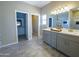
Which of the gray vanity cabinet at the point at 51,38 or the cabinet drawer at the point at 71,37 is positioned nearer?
the cabinet drawer at the point at 71,37

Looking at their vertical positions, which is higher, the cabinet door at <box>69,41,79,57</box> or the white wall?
the white wall

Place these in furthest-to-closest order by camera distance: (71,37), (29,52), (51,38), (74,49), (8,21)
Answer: (8,21) → (51,38) → (29,52) → (71,37) → (74,49)

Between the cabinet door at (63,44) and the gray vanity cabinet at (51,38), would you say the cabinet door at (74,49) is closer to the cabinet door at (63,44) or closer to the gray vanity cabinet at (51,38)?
the cabinet door at (63,44)

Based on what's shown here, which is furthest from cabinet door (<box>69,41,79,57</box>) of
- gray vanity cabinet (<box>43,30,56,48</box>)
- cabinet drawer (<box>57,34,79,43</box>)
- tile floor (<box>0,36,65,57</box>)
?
gray vanity cabinet (<box>43,30,56,48</box>)

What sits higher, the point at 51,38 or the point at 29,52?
the point at 51,38

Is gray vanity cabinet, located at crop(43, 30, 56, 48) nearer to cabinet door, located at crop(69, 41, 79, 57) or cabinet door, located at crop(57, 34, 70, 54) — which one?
cabinet door, located at crop(57, 34, 70, 54)

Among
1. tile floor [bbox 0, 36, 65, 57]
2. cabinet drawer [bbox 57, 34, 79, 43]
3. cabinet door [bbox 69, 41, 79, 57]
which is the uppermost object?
cabinet drawer [bbox 57, 34, 79, 43]

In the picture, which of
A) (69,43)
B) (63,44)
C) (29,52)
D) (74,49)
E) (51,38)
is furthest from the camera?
(51,38)

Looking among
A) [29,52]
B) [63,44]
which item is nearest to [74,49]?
[63,44]

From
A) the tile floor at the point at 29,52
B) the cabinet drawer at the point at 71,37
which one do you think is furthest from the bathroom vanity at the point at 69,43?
the tile floor at the point at 29,52

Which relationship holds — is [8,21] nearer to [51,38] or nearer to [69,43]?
[51,38]

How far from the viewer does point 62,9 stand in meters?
5.01

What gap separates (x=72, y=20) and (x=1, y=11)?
134 inches

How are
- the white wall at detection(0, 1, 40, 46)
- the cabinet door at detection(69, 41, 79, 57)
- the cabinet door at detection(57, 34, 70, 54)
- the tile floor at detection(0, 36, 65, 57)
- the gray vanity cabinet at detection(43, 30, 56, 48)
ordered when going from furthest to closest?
1. the white wall at detection(0, 1, 40, 46)
2. the gray vanity cabinet at detection(43, 30, 56, 48)
3. the tile floor at detection(0, 36, 65, 57)
4. the cabinet door at detection(57, 34, 70, 54)
5. the cabinet door at detection(69, 41, 79, 57)
